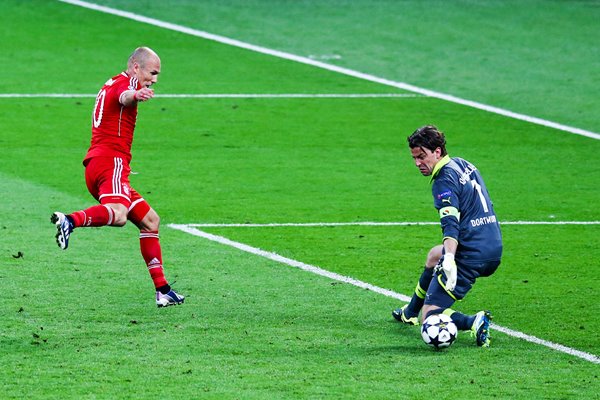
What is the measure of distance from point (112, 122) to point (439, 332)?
10.9 ft

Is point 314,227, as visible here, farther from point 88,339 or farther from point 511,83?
point 511,83

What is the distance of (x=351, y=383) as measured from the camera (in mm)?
9016

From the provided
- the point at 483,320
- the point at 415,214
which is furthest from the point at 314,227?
the point at 483,320

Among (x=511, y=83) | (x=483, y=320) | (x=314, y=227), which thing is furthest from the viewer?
(x=511, y=83)

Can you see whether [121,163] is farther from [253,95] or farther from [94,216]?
[253,95]

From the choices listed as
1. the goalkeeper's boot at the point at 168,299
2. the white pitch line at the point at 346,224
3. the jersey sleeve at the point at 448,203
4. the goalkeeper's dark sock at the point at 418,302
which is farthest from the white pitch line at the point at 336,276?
the goalkeeper's boot at the point at 168,299

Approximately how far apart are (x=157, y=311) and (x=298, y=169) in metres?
7.25

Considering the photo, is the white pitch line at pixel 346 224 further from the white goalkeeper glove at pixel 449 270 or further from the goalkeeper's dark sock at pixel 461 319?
the white goalkeeper glove at pixel 449 270

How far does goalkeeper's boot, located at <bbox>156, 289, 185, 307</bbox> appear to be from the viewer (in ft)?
36.8

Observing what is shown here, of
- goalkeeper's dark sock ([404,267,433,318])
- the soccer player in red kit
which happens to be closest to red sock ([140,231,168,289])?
the soccer player in red kit

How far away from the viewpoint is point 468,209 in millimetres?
10250

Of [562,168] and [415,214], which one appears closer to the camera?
[415,214]

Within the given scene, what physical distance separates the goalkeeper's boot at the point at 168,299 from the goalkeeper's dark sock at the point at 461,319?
2289 millimetres

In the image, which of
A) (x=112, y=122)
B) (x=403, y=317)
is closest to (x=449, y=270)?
(x=403, y=317)
